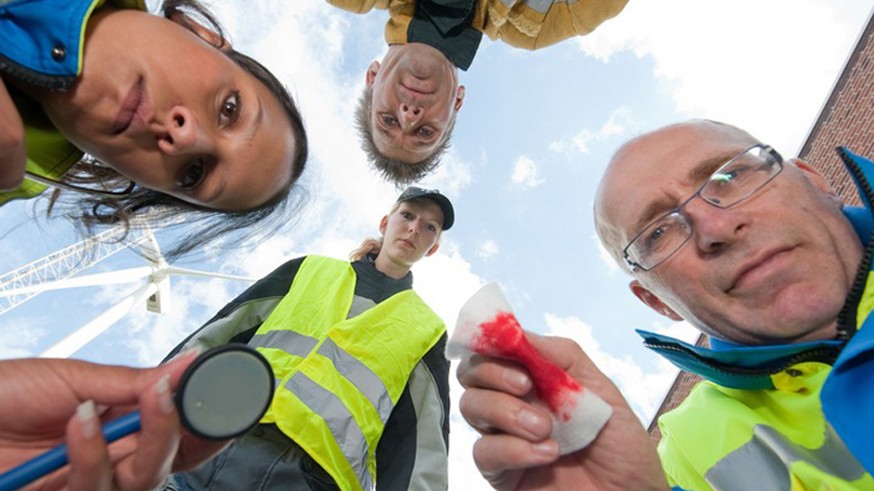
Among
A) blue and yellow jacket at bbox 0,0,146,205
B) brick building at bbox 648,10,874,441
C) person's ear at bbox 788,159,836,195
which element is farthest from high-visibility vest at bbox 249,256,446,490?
brick building at bbox 648,10,874,441

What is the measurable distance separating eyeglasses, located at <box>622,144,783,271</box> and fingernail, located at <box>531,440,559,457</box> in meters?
1.31

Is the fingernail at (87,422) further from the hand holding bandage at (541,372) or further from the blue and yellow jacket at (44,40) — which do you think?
the blue and yellow jacket at (44,40)

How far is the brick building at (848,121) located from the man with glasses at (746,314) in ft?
29.1

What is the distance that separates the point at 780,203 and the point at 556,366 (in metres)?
1.41

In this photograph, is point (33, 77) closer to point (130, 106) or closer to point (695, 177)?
point (130, 106)

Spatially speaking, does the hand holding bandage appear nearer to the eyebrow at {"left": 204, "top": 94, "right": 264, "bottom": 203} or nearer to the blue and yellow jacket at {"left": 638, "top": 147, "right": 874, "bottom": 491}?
the blue and yellow jacket at {"left": 638, "top": 147, "right": 874, "bottom": 491}

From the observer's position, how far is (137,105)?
1.57 meters

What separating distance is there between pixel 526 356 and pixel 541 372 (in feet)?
0.18

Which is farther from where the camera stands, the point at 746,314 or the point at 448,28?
the point at 448,28

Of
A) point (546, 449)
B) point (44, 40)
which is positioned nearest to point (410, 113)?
point (44, 40)

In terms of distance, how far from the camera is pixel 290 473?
2201 mm

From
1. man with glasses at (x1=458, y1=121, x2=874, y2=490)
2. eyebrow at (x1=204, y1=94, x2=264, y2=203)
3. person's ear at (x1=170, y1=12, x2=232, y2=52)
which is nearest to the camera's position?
man with glasses at (x1=458, y1=121, x2=874, y2=490)

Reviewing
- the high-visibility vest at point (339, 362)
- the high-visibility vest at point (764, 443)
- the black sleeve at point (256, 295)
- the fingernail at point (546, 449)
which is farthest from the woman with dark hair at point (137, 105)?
the high-visibility vest at point (764, 443)

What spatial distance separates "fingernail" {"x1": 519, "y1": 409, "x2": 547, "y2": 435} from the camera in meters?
1.17
